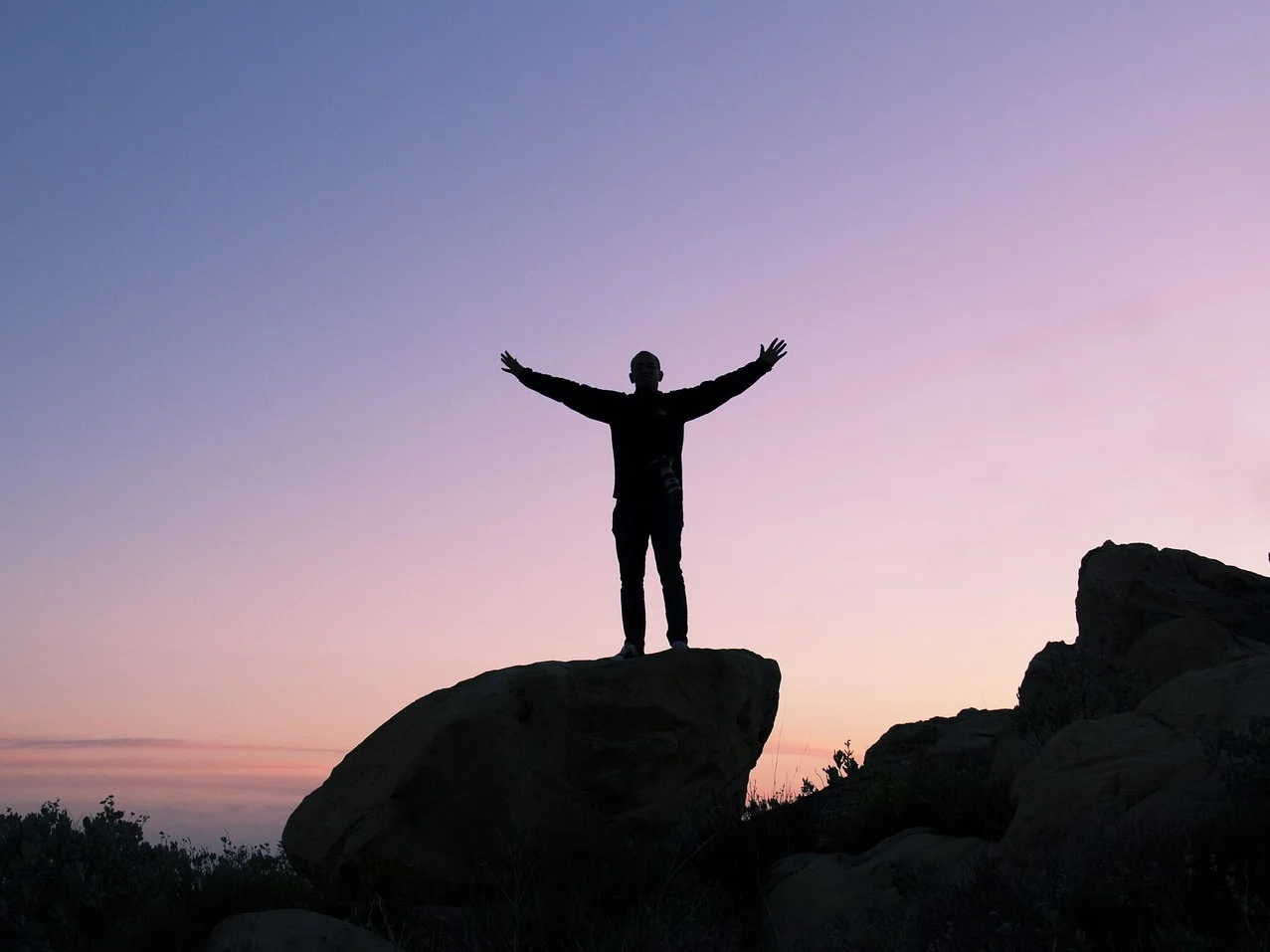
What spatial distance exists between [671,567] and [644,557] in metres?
0.41

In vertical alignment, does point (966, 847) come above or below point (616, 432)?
below

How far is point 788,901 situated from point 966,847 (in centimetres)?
129

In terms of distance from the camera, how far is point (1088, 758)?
6918 mm

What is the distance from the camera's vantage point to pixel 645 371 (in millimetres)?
10266

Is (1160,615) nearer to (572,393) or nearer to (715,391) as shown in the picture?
(715,391)

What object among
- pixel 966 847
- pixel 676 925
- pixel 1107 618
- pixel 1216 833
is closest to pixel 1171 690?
pixel 966 847

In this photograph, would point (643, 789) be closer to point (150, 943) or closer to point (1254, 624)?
point (150, 943)

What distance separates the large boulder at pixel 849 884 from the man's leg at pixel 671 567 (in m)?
2.35

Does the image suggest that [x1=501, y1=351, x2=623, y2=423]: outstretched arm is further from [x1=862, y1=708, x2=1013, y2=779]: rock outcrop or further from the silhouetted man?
[x1=862, y1=708, x2=1013, y2=779]: rock outcrop

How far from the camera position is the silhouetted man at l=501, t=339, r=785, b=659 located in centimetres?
970

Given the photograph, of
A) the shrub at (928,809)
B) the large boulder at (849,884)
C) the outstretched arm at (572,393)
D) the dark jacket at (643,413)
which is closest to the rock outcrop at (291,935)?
the large boulder at (849,884)

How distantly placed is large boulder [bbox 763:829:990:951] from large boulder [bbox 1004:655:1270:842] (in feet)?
1.66

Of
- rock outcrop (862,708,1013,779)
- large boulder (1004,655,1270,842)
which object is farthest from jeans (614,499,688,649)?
large boulder (1004,655,1270,842)

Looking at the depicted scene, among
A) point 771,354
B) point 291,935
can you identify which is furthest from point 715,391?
point 291,935
